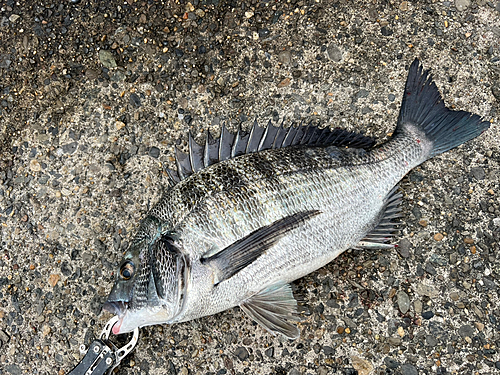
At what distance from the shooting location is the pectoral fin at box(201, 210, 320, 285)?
7.36 ft

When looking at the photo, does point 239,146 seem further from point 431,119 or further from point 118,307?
point 431,119

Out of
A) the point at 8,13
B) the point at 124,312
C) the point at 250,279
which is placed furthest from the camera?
the point at 8,13

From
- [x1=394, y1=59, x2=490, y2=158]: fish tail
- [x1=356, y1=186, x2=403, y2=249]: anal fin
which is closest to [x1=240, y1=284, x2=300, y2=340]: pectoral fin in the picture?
[x1=356, y1=186, x2=403, y2=249]: anal fin

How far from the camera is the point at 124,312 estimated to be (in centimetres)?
217

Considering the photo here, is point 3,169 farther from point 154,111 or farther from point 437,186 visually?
point 437,186

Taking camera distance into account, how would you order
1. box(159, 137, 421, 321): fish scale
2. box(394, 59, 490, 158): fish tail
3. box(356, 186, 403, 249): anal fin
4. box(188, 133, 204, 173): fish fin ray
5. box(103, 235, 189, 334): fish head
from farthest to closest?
box(394, 59, 490, 158): fish tail, box(356, 186, 403, 249): anal fin, box(188, 133, 204, 173): fish fin ray, box(159, 137, 421, 321): fish scale, box(103, 235, 189, 334): fish head

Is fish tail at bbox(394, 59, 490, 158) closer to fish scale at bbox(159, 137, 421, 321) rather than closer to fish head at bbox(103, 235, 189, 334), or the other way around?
fish scale at bbox(159, 137, 421, 321)

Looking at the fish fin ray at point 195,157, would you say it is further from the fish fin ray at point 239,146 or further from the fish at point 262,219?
the fish fin ray at point 239,146

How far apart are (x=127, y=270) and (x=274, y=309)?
0.86 metres

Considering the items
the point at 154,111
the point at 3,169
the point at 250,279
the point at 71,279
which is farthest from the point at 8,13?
the point at 250,279

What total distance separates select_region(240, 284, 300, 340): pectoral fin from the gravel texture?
314mm

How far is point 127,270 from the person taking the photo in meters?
2.21

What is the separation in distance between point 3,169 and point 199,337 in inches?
74.8

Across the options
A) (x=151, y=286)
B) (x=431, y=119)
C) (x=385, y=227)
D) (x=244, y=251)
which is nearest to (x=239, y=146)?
(x=244, y=251)
